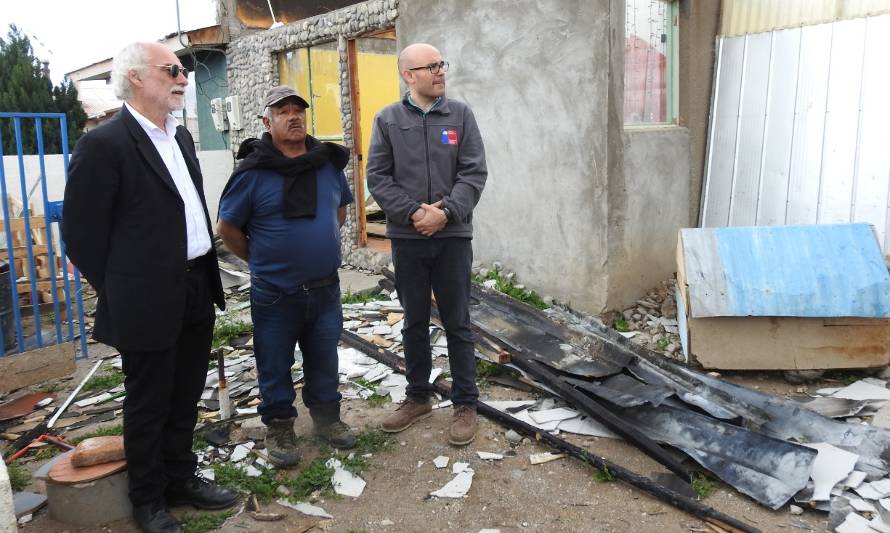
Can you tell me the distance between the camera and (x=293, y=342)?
3949 mm

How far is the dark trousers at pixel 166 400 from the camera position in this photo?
3.18 meters

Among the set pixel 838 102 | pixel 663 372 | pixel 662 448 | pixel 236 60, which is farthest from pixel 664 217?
pixel 236 60

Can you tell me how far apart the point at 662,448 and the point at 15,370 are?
502 cm

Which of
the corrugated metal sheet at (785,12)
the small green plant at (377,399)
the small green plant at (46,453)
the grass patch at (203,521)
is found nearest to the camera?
the grass patch at (203,521)

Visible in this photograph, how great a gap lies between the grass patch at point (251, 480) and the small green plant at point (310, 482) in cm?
10

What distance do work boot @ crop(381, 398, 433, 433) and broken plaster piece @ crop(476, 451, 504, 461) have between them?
0.54 metres

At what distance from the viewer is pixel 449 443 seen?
4.22 m

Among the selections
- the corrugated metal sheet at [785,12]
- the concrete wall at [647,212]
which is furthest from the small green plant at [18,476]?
the corrugated metal sheet at [785,12]

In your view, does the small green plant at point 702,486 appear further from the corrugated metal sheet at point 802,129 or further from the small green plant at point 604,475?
the corrugated metal sheet at point 802,129

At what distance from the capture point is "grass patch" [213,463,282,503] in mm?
3699

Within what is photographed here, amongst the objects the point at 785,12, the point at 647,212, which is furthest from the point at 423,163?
the point at 785,12

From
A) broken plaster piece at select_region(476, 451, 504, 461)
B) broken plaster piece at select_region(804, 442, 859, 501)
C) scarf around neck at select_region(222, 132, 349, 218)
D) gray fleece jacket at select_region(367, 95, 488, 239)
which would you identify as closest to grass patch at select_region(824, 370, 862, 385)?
broken plaster piece at select_region(804, 442, 859, 501)

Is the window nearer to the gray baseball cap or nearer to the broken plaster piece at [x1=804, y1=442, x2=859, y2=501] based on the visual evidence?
the broken plaster piece at [x1=804, y1=442, x2=859, y2=501]

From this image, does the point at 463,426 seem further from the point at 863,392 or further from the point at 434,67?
the point at 863,392
